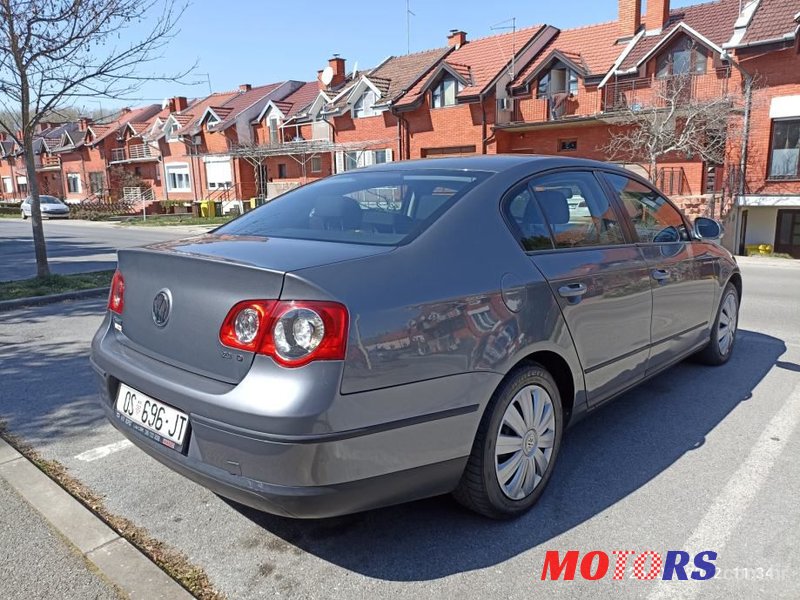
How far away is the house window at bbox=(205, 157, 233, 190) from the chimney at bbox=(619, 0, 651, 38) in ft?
84.4

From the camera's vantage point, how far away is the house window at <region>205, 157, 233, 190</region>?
41.0 metres

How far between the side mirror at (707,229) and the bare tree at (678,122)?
1635cm

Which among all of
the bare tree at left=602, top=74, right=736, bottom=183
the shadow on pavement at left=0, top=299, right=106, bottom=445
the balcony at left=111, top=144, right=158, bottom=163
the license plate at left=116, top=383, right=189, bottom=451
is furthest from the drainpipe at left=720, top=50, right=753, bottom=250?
the balcony at left=111, top=144, right=158, bottom=163

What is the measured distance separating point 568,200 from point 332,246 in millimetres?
1498

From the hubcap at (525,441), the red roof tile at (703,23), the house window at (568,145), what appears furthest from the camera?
the house window at (568,145)

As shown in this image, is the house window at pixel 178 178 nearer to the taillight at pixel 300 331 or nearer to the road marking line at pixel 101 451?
the road marking line at pixel 101 451

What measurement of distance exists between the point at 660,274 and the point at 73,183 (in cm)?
6172

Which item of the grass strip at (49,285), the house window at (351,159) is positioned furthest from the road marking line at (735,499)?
the house window at (351,159)

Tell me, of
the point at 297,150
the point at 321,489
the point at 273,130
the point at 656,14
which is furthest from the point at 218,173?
the point at 321,489

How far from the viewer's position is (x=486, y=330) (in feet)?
8.23

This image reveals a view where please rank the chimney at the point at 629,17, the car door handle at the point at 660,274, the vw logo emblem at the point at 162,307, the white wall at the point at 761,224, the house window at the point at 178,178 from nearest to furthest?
the vw logo emblem at the point at 162,307 < the car door handle at the point at 660,274 < the white wall at the point at 761,224 < the chimney at the point at 629,17 < the house window at the point at 178,178

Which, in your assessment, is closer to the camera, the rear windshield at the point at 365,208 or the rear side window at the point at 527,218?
Answer: the rear windshield at the point at 365,208

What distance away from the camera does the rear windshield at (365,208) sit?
2709 millimetres

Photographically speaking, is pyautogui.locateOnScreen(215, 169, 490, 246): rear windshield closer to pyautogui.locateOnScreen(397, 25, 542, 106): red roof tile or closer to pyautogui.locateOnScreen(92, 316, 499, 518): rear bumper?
pyautogui.locateOnScreen(92, 316, 499, 518): rear bumper
